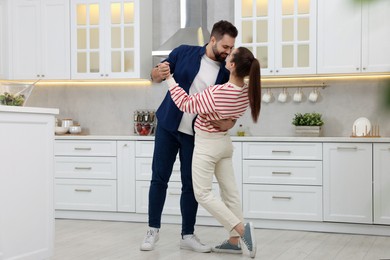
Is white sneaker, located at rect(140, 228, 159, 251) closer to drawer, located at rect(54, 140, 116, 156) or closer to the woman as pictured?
the woman

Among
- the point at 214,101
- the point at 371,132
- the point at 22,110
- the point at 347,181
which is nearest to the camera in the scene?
the point at 22,110

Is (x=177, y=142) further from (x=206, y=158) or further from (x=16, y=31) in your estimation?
(x=16, y=31)

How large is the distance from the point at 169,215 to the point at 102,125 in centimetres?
128

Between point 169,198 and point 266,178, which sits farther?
point 169,198

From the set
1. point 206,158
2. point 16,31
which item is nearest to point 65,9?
point 16,31

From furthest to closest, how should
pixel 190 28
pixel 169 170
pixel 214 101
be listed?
pixel 190 28 < pixel 169 170 < pixel 214 101

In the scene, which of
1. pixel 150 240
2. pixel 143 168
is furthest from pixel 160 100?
pixel 150 240

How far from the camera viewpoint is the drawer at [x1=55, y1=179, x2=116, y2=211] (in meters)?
4.91

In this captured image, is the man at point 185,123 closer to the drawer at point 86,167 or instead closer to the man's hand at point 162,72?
the man's hand at point 162,72

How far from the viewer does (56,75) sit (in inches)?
207

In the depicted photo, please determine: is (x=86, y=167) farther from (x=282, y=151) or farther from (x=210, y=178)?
(x=210, y=178)

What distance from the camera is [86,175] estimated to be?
497 centimetres

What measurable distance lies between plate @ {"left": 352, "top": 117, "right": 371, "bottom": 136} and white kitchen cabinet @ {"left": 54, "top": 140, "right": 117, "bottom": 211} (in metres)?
2.04

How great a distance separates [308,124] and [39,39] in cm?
261
